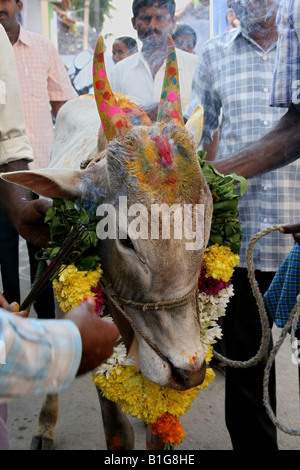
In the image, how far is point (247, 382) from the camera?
132 inches

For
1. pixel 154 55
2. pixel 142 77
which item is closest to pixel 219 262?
pixel 142 77

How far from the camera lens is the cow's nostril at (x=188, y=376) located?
7.71 feet

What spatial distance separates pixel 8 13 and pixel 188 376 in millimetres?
2943

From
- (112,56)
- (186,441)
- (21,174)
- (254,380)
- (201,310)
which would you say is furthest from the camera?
(112,56)

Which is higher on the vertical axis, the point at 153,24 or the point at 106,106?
the point at 153,24

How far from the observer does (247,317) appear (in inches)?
134

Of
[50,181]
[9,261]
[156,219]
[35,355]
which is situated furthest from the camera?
[9,261]

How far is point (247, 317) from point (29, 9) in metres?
2.91

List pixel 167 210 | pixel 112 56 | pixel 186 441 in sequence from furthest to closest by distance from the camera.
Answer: pixel 112 56
pixel 186 441
pixel 167 210

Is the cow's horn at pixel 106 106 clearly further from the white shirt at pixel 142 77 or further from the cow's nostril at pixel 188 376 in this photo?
the white shirt at pixel 142 77

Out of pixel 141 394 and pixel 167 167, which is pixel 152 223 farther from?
pixel 141 394

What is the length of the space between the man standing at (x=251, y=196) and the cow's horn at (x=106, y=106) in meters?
1.10
